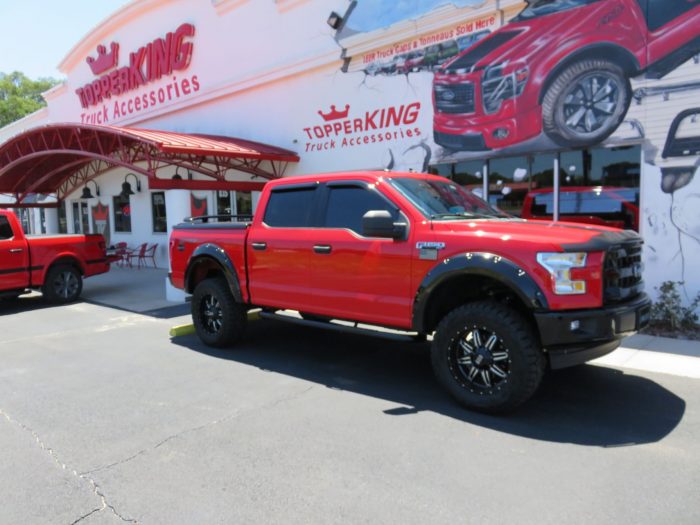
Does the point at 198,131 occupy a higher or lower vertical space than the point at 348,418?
higher

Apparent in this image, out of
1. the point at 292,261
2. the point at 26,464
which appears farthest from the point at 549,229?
the point at 26,464

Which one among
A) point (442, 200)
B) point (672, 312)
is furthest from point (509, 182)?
point (442, 200)

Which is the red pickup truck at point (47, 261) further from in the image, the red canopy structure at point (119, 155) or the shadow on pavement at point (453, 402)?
the shadow on pavement at point (453, 402)

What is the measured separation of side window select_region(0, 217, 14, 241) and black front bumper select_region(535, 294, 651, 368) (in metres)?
9.74

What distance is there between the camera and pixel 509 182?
30.3ft

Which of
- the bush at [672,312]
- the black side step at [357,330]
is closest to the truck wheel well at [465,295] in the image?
the black side step at [357,330]

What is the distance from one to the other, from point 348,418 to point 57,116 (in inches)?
855

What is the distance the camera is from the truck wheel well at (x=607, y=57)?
25.1ft

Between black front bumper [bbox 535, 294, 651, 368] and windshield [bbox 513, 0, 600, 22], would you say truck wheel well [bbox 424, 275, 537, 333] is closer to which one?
black front bumper [bbox 535, 294, 651, 368]

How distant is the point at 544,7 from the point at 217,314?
6898 millimetres

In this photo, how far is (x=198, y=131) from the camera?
15141 mm

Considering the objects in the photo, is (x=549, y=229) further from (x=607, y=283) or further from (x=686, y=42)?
(x=686, y=42)

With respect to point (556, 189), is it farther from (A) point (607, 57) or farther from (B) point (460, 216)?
(B) point (460, 216)

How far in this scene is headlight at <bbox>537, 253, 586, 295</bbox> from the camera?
4.01 meters
